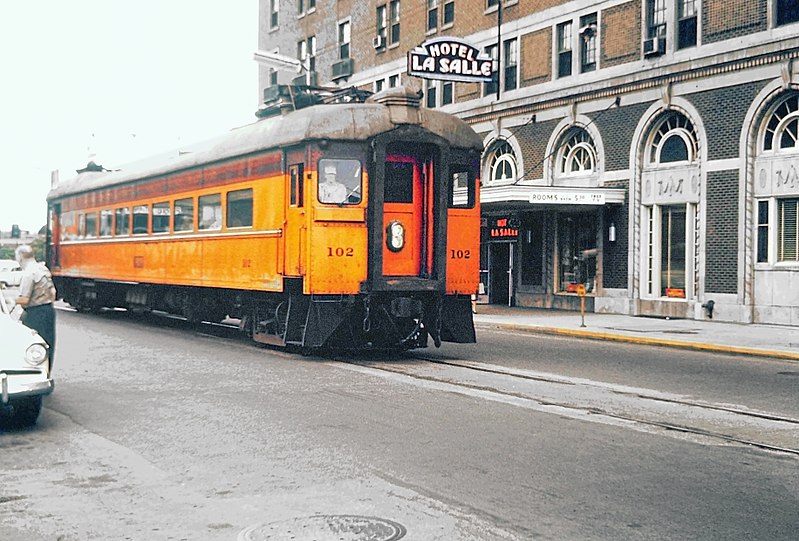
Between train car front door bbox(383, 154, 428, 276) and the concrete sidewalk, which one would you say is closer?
train car front door bbox(383, 154, 428, 276)

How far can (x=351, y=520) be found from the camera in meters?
5.85

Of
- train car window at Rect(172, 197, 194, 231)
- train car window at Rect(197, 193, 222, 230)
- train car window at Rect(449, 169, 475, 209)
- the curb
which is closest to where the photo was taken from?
train car window at Rect(449, 169, 475, 209)

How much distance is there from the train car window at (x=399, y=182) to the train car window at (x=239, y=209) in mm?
2535

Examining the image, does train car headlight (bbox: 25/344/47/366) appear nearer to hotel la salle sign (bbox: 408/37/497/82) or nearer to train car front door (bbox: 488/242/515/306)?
hotel la salle sign (bbox: 408/37/497/82)

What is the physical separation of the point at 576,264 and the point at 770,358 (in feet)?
44.8

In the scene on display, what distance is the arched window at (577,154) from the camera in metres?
30.1

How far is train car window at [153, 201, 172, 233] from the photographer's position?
786 inches

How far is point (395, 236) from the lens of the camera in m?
14.9

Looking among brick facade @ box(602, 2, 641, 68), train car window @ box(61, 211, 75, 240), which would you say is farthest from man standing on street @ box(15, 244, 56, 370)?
brick facade @ box(602, 2, 641, 68)

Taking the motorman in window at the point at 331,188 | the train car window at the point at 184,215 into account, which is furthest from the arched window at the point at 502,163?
the motorman in window at the point at 331,188

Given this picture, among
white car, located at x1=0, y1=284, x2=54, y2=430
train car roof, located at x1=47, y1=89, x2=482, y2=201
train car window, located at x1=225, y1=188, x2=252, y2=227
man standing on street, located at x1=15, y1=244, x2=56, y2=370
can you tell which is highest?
train car roof, located at x1=47, y1=89, x2=482, y2=201

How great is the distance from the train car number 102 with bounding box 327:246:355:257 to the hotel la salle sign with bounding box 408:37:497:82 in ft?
56.4

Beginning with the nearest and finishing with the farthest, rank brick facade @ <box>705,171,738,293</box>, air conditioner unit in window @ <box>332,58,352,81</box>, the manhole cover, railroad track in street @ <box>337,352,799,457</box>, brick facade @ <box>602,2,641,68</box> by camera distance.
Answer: the manhole cover → railroad track in street @ <box>337,352,799,457</box> → brick facade @ <box>705,171,738,293</box> → brick facade @ <box>602,2,641,68</box> → air conditioner unit in window @ <box>332,58,352,81</box>

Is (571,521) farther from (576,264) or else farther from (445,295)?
(576,264)
